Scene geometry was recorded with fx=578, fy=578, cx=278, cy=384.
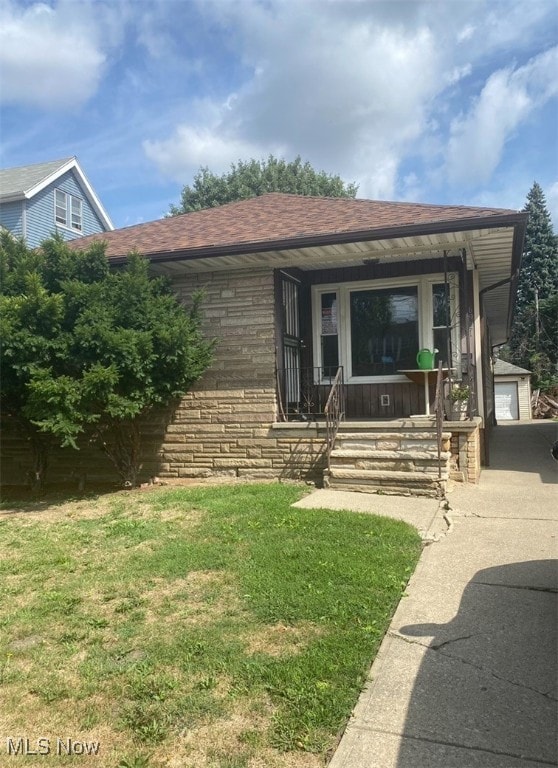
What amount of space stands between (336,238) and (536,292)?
32630 millimetres

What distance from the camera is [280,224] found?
30.8 ft

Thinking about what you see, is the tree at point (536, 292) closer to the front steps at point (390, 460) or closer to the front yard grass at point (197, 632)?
the front steps at point (390, 460)

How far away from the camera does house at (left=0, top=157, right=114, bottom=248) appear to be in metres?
20.9

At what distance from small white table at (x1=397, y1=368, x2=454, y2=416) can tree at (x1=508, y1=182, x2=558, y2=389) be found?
2852 cm

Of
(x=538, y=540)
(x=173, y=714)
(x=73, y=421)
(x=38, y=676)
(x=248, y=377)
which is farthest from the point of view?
(x=248, y=377)

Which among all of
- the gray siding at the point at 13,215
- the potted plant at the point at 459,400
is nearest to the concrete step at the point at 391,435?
the potted plant at the point at 459,400

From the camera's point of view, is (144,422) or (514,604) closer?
(514,604)

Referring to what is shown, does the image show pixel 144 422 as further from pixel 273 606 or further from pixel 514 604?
pixel 514 604

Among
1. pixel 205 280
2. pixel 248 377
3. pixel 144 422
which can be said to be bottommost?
pixel 144 422

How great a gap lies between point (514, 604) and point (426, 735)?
1619 millimetres

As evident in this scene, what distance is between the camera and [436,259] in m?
9.27

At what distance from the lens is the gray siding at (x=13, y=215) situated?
20828mm

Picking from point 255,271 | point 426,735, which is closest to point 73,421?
point 255,271

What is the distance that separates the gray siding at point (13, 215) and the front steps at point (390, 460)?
1760 cm
